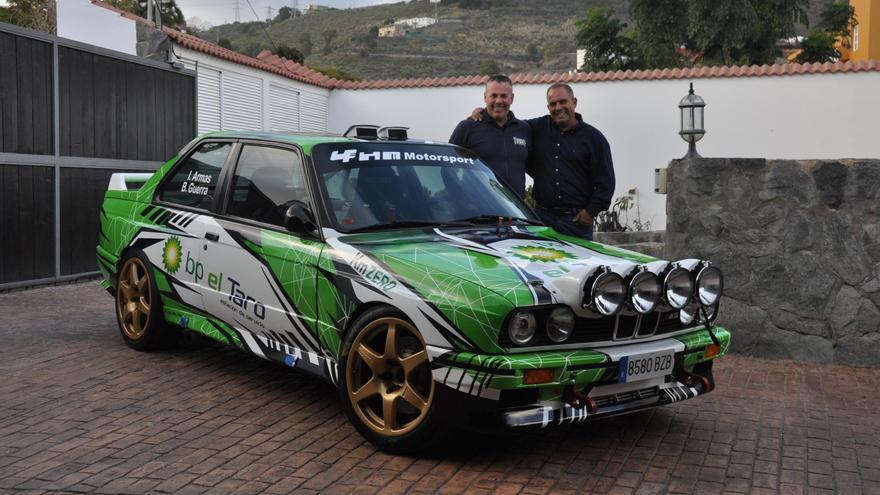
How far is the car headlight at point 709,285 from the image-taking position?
480 cm

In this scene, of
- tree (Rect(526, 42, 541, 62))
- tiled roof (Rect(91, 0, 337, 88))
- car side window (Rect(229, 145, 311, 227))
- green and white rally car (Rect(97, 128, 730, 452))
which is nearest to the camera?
green and white rally car (Rect(97, 128, 730, 452))

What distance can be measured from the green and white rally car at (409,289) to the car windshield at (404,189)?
0.04ft

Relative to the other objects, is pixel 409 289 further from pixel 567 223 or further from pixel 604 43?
pixel 604 43

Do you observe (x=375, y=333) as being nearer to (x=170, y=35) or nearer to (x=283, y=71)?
(x=170, y=35)

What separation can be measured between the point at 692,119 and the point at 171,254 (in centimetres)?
1326

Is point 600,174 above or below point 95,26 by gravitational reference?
below

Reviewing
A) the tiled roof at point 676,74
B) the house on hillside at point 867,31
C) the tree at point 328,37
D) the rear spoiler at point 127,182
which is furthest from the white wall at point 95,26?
the tree at point 328,37

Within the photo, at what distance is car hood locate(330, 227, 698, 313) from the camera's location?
425cm

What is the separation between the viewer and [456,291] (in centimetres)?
424

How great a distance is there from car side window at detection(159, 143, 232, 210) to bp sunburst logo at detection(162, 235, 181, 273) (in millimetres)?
268

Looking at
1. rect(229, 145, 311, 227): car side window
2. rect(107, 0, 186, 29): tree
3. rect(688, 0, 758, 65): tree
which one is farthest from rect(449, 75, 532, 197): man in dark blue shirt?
rect(107, 0, 186, 29): tree

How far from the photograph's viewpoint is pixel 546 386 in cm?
420

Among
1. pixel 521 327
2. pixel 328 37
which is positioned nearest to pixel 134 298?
pixel 521 327

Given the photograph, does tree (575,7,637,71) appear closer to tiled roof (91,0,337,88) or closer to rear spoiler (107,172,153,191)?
tiled roof (91,0,337,88)
